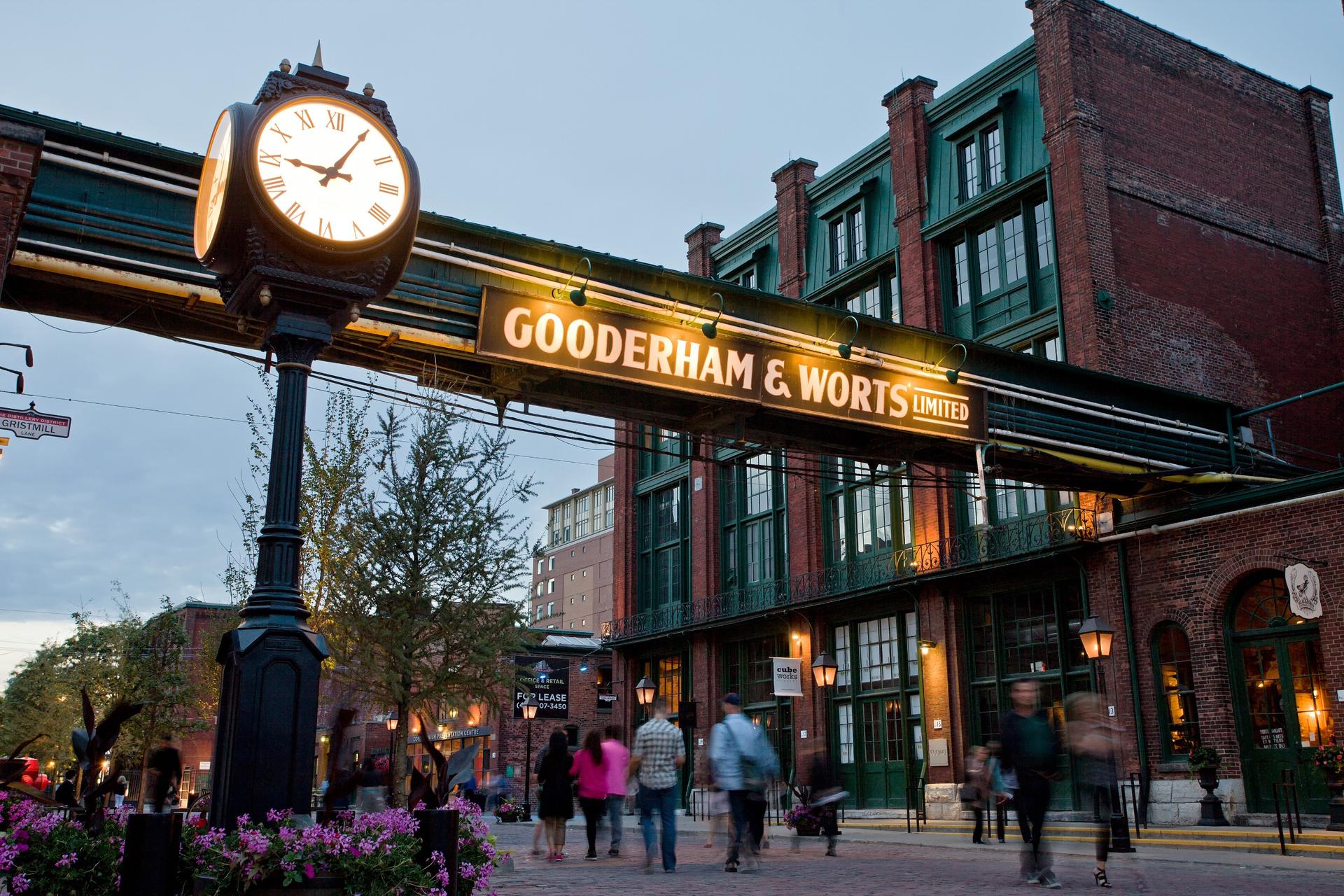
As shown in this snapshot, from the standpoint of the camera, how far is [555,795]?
547 inches

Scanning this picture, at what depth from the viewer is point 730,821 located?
11.6m

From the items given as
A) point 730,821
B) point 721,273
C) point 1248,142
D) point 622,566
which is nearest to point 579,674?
point 622,566

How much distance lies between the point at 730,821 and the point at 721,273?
25590 millimetres

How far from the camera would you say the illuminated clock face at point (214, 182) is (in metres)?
6.09

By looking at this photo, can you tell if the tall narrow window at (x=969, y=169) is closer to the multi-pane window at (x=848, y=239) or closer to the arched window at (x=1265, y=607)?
the multi-pane window at (x=848, y=239)

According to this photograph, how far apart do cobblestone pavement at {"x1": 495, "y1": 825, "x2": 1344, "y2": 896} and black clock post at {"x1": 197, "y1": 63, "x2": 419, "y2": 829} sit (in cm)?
430

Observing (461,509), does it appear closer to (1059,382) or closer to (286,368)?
(1059,382)

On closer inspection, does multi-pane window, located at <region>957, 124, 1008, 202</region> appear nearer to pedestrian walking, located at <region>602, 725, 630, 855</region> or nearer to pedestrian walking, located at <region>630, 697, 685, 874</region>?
pedestrian walking, located at <region>602, 725, 630, 855</region>

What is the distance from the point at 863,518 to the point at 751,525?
15.9 feet

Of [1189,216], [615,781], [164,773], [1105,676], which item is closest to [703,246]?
[1189,216]

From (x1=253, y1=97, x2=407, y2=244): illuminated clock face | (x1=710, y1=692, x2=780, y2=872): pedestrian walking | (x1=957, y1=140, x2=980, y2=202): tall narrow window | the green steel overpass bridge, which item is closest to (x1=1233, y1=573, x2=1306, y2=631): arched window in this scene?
the green steel overpass bridge

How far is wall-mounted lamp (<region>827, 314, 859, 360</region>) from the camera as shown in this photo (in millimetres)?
12469

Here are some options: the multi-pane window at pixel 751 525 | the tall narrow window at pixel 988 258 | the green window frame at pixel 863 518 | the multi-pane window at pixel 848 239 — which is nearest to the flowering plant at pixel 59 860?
the green window frame at pixel 863 518

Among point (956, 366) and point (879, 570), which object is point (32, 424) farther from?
point (879, 570)
